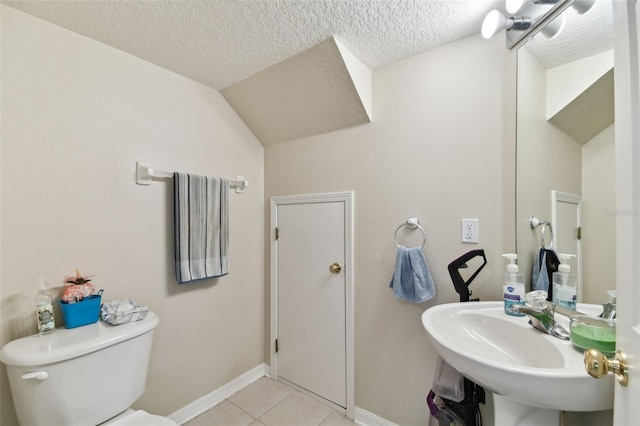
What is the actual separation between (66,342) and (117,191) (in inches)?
28.8

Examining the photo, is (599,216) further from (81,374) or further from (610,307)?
(81,374)

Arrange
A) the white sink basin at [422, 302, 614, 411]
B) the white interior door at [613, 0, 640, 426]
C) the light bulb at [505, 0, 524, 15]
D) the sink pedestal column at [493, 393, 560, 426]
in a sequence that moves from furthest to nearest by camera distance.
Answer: the light bulb at [505, 0, 524, 15] → the sink pedestal column at [493, 393, 560, 426] → the white sink basin at [422, 302, 614, 411] → the white interior door at [613, 0, 640, 426]

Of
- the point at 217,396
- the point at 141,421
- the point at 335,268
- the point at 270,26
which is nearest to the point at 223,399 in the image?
the point at 217,396

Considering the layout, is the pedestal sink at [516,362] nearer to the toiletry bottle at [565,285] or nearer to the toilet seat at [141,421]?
the toiletry bottle at [565,285]

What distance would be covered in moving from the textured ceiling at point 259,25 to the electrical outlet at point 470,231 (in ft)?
3.02

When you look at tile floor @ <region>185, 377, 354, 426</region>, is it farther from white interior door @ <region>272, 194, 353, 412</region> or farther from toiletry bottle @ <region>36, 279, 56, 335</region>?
toiletry bottle @ <region>36, 279, 56, 335</region>

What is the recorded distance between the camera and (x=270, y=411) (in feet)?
5.88

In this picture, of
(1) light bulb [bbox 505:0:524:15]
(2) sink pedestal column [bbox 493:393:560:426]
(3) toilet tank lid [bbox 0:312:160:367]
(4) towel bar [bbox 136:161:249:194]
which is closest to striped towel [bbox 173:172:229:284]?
(4) towel bar [bbox 136:161:249:194]

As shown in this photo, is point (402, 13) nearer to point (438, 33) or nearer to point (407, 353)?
point (438, 33)

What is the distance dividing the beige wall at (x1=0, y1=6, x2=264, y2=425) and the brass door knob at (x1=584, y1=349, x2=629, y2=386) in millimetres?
1826

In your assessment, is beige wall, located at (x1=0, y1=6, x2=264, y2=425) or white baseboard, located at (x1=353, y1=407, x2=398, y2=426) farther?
white baseboard, located at (x1=353, y1=407, x2=398, y2=426)

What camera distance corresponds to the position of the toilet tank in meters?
1.01

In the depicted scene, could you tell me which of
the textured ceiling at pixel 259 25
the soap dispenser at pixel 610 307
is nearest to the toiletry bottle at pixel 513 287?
the soap dispenser at pixel 610 307

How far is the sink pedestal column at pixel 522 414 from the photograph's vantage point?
92cm
